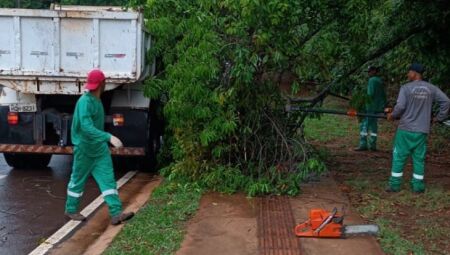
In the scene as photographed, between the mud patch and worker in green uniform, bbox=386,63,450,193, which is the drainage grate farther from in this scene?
worker in green uniform, bbox=386,63,450,193

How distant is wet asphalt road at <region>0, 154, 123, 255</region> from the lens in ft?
21.1

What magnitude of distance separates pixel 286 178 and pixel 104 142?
8.06 ft

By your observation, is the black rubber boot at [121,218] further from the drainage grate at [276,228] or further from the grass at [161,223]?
the drainage grate at [276,228]

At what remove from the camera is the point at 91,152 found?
22.4 feet

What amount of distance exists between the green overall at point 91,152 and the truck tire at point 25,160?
371 centimetres

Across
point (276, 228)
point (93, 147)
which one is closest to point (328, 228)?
point (276, 228)

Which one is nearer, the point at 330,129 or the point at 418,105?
the point at 418,105

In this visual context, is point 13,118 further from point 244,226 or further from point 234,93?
point 244,226

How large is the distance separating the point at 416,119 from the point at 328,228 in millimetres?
2396

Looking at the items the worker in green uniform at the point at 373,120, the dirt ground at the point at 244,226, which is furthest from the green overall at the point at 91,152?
the worker in green uniform at the point at 373,120

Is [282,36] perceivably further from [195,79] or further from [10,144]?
[10,144]

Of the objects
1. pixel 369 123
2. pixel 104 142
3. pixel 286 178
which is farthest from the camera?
pixel 369 123

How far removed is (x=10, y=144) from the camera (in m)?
9.37

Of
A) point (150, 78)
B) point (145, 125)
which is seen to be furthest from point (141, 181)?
point (150, 78)
